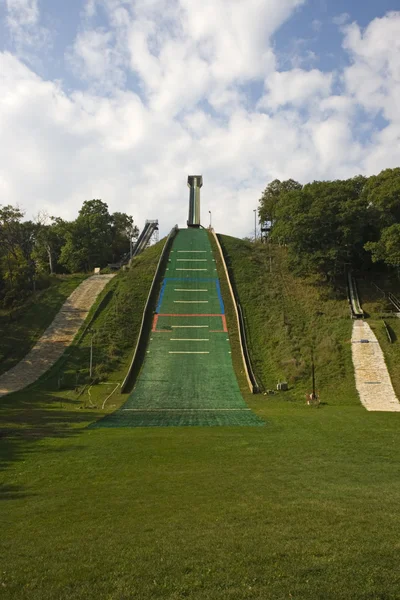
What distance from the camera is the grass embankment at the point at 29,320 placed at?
1478 inches

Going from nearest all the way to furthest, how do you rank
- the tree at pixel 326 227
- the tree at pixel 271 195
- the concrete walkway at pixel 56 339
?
the concrete walkway at pixel 56 339, the tree at pixel 326 227, the tree at pixel 271 195

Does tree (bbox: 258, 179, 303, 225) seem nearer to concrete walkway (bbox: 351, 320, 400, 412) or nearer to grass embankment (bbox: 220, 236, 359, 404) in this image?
grass embankment (bbox: 220, 236, 359, 404)

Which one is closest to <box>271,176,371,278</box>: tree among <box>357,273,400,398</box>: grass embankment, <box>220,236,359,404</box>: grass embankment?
<box>357,273,400,398</box>: grass embankment

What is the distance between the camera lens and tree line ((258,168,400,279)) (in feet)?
137

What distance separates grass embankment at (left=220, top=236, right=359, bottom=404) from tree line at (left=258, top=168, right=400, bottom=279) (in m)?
3.24

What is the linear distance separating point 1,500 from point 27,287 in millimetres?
44235

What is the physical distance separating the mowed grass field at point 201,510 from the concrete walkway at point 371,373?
4.38 meters

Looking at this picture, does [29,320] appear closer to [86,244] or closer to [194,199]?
[86,244]

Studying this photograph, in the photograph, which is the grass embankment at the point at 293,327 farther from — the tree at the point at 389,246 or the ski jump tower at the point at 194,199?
the ski jump tower at the point at 194,199

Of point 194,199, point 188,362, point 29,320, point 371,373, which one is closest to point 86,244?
point 29,320

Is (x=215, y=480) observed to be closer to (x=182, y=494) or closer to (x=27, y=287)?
(x=182, y=494)

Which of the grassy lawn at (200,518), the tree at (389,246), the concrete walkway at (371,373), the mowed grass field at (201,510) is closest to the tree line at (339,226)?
the tree at (389,246)

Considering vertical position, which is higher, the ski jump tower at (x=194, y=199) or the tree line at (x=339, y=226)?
the ski jump tower at (x=194, y=199)

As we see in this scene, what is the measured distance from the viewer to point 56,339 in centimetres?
3947
